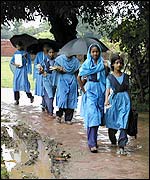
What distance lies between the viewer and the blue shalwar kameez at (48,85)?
36.4ft

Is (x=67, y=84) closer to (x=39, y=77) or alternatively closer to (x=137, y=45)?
(x=39, y=77)

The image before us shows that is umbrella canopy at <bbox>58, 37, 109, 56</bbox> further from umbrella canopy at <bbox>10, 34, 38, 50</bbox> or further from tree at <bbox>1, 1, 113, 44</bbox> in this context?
umbrella canopy at <bbox>10, 34, 38, 50</bbox>

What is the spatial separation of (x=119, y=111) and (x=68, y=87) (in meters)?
2.92

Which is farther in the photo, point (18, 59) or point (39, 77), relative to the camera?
point (18, 59)

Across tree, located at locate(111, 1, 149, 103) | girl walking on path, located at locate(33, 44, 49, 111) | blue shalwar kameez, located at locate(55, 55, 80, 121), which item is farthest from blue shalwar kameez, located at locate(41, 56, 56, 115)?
tree, located at locate(111, 1, 149, 103)

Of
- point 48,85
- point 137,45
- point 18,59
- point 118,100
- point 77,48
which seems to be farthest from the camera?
point 18,59

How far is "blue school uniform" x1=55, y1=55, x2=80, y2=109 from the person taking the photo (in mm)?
10052

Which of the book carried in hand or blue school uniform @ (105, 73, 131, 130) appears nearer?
blue school uniform @ (105, 73, 131, 130)

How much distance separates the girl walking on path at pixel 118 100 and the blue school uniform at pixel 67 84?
266 centimetres

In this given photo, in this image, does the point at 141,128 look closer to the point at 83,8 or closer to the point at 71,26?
the point at 83,8

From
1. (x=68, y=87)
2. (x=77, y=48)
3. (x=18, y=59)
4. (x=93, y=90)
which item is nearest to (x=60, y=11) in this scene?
(x=77, y=48)

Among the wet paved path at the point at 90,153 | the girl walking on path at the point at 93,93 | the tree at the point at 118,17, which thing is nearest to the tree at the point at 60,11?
the tree at the point at 118,17

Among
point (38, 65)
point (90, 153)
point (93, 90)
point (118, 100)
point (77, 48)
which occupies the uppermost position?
point (77, 48)

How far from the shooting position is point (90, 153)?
740cm
